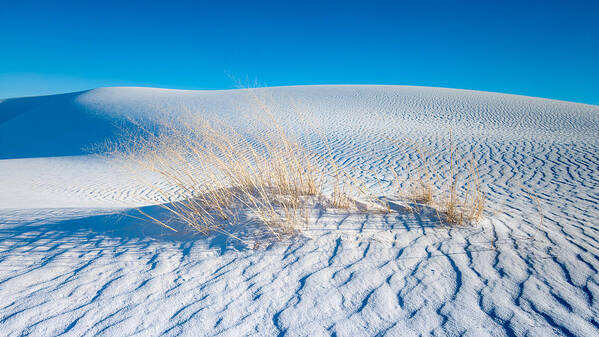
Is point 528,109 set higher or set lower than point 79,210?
higher

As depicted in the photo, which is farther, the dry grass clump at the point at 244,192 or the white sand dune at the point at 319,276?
the dry grass clump at the point at 244,192

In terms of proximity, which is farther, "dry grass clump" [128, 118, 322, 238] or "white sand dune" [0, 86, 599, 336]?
"dry grass clump" [128, 118, 322, 238]

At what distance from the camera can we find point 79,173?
403 inches

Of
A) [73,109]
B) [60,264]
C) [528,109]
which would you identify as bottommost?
[60,264]

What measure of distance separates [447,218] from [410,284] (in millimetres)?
1295

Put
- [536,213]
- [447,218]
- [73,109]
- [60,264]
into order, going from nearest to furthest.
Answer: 1. [60,264]
2. [447,218]
3. [536,213]
4. [73,109]

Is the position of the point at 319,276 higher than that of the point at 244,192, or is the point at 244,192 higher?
the point at 244,192

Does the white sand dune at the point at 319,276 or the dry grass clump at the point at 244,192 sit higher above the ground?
the dry grass clump at the point at 244,192

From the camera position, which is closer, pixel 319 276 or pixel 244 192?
pixel 319 276

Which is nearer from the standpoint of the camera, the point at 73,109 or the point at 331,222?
the point at 331,222

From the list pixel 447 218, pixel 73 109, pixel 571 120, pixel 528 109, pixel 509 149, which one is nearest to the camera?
pixel 447 218

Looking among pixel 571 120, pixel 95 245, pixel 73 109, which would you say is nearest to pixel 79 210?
pixel 95 245

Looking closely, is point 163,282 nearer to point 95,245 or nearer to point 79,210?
point 95,245

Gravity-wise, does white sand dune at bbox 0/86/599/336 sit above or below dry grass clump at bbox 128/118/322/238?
below
